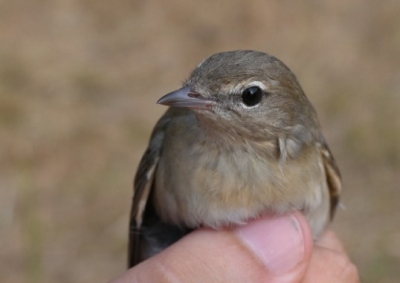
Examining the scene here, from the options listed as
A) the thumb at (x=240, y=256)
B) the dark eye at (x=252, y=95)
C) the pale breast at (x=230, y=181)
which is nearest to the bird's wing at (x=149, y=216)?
the pale breast at (x=230, y=181)

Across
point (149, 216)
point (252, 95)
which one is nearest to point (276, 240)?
point (252, 95)

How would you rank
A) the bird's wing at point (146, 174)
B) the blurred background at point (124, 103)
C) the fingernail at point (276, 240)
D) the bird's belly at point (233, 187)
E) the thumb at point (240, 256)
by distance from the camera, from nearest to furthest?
the thumb at point (240, 256) → the fingernail at point (276, 240) → the bird's belly at point (233, 187) → the bird's wing at point (146, 174) → the blurred background at point (124, 103)

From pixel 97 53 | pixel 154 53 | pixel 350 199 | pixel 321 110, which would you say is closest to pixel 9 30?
pixel 97 53

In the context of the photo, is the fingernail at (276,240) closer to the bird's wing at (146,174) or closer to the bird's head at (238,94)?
the bird's head at (238,94)

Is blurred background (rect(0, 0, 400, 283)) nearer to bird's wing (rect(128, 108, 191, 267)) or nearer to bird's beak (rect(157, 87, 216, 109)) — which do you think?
bird's wing (rect(128, 108, 191, 267))

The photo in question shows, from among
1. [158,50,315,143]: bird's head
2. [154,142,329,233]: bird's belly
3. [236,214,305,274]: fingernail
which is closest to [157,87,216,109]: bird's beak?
[158,50,315,143]: bird's head

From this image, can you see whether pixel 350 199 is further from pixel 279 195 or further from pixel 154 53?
pixel 279 195
